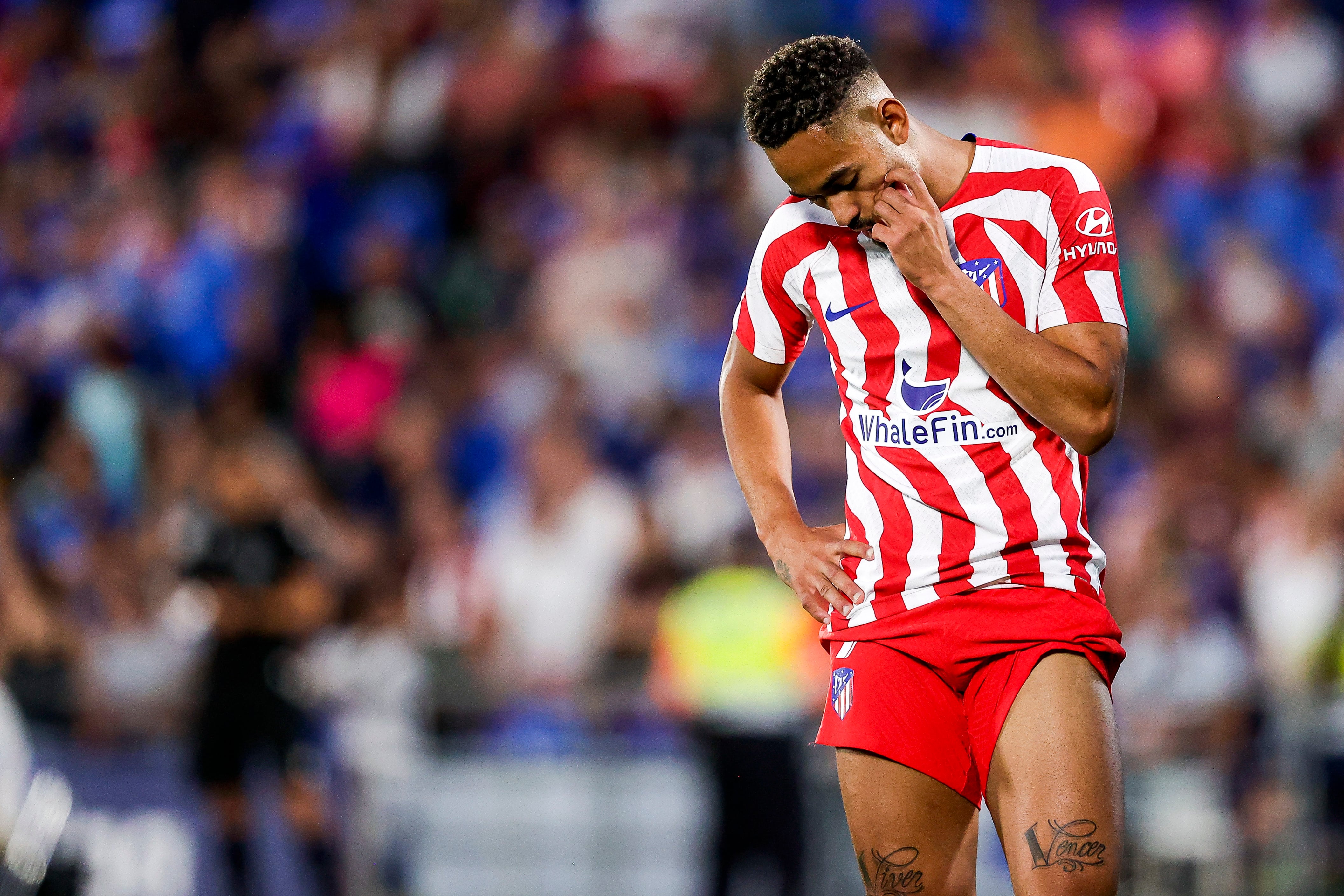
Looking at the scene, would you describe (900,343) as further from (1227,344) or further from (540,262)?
(540,262)

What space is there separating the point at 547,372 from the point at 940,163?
20.9ft

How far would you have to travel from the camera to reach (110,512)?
9430mm

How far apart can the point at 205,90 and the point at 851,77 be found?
32.1ft

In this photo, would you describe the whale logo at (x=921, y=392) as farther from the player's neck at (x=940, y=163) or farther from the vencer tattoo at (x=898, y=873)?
the vencer tattoo at (x=898, y=873)

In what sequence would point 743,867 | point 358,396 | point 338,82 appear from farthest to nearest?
1. point 338,82
2. point 358,396
3. point 743,867

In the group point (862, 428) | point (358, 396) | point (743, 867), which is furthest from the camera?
point (358, 396)

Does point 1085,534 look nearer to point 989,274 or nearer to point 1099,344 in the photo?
point 1099,344

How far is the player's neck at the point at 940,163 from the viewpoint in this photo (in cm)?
344

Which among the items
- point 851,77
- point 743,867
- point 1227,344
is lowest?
point 743,867

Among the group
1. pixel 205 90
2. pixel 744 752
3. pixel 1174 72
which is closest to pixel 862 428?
pixel 744 752

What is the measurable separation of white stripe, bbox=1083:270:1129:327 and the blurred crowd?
475cm

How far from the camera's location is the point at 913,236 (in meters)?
3.24

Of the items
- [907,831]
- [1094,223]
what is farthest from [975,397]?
[907,831]

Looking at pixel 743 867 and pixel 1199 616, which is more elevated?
pixel 1199 616
